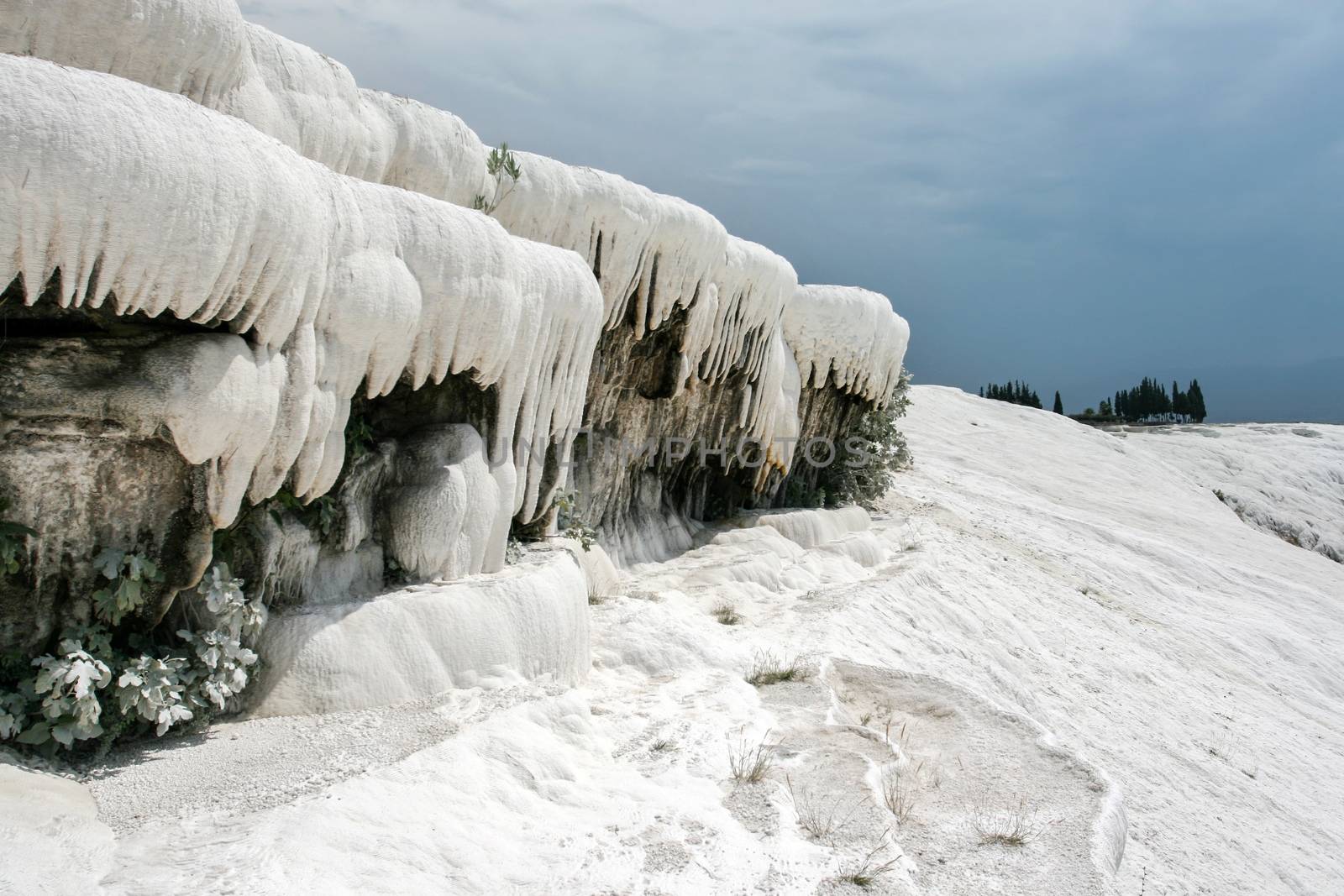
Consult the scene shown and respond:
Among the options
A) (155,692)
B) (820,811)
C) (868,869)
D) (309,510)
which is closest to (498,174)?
(309,510)

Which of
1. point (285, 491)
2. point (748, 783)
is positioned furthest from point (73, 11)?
point (748, 783)

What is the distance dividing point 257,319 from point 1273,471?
32420mm


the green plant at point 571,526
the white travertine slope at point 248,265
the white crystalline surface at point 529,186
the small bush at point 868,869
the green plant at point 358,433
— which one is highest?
the white crystalline surface at point 529,186

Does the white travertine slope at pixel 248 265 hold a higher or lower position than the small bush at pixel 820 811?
higher

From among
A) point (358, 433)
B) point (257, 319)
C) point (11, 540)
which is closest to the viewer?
point (11, 540)

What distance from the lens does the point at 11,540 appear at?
430 cm

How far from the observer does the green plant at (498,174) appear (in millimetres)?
8180

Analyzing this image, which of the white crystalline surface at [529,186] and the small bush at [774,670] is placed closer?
the white crystalline surface at [529,186]

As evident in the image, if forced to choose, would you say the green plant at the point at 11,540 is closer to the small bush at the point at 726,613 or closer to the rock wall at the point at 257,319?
the rock wall at the point at 257,319

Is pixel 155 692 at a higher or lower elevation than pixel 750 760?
higher

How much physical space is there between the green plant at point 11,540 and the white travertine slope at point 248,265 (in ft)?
2.31

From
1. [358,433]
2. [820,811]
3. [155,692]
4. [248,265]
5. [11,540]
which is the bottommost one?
[820,811]

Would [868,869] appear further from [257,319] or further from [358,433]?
[257,319]

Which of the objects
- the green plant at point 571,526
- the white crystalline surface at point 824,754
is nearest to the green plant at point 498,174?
the green plant at point 571,526
